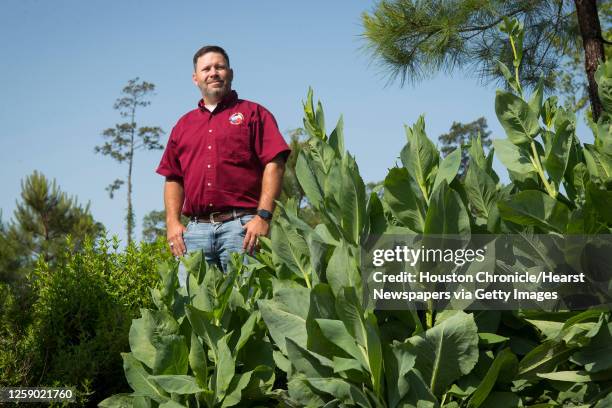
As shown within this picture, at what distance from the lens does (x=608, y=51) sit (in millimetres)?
14414

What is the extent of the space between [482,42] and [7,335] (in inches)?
295

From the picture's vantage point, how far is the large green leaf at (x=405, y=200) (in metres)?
1.46

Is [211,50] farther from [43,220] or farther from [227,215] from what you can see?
[43,220]

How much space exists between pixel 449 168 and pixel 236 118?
3.01m

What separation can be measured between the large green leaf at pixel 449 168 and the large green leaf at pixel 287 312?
405 millimetres

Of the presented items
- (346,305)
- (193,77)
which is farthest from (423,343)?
(193,77)

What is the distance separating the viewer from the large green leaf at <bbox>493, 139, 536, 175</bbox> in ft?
5.39

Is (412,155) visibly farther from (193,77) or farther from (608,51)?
(608,51)

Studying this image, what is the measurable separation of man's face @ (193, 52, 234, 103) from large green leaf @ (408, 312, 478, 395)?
3.35m

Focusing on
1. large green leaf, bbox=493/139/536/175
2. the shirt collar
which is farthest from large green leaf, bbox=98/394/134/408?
the shirt collar

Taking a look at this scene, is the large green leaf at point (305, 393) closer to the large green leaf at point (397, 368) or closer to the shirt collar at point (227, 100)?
the large green leaf at point (397, 368)

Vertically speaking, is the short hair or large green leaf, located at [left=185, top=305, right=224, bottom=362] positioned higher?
the short hair

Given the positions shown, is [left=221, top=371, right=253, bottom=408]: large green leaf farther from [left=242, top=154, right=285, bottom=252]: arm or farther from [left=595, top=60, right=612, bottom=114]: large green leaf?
[left=242, top=154, right=285, bottom=252]: arm

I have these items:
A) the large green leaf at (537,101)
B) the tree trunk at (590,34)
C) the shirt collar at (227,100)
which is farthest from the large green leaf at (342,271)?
the tree trunk at (590,34)
